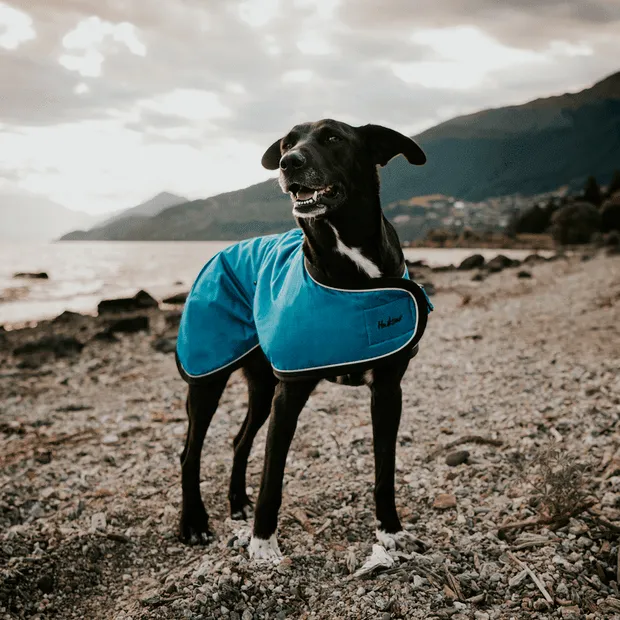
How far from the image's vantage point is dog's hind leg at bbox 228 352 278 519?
182 inches

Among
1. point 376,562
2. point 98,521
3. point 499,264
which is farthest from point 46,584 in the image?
point 499,264

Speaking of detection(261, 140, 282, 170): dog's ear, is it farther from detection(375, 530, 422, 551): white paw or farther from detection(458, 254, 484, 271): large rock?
detection(458, 254, 484, 271): large rock

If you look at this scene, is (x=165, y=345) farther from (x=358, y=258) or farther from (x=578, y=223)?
(x=578, y=223)

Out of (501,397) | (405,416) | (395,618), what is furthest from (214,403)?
(501,397)

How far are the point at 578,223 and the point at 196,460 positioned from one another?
53022mm

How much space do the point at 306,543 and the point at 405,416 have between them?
2.87 meters

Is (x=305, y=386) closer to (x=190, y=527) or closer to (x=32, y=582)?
(x=190, y=527)

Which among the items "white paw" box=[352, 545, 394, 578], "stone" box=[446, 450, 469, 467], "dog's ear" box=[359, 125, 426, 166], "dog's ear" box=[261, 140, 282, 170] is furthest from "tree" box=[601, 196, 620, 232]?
"white paw" box=[352, 545, 394, 578]

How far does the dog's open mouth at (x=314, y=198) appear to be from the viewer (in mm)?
3396

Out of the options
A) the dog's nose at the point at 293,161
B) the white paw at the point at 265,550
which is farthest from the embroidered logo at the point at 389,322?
the white paw at the point at 265,550

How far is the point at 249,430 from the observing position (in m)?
4.68

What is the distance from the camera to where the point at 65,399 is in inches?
373

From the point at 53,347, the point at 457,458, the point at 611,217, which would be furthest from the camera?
the point at 611,217

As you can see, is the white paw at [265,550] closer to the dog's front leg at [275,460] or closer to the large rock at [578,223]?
the dog's front leg at [275,460]
